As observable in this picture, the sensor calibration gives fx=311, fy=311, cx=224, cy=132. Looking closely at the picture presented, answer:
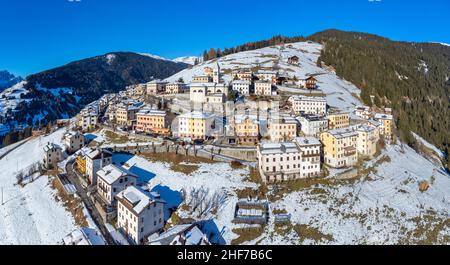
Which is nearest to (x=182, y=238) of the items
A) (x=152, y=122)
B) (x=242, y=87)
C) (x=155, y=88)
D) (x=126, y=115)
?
(x=152, y=122)

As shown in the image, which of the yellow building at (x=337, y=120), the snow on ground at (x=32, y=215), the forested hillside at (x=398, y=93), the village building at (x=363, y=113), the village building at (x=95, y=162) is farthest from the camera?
the forested hillside at (x=398, y=93)

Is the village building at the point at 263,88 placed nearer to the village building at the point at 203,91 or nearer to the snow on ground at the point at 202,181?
the village building at the point at 203,91

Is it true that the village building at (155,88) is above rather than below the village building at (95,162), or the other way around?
above

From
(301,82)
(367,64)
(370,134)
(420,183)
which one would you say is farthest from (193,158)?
(367,64)

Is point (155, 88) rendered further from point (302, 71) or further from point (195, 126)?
point (302, 71)

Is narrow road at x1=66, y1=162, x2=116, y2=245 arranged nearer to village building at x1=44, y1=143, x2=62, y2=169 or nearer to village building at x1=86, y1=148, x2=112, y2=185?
village building at x1=86, y1=148, x2=112, y2=185

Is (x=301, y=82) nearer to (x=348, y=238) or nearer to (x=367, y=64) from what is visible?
(x=367, y=64)

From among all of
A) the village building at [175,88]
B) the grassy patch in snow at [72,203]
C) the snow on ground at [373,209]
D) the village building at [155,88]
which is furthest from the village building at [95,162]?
the village building at [155,88]

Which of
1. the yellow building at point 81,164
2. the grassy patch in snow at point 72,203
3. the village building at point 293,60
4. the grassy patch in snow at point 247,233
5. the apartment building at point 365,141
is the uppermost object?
the village building at point 293,60
